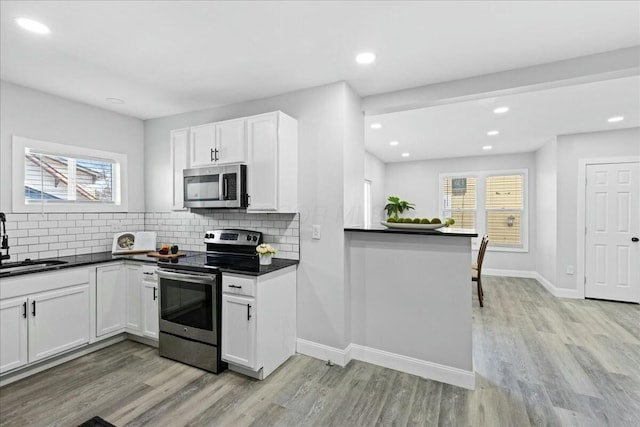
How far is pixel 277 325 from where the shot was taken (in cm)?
271

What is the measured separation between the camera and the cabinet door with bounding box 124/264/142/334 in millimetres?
3117

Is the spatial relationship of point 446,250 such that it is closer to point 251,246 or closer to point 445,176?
point 251,246

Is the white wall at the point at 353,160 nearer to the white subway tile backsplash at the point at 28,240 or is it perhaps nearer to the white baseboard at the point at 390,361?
the white baseboard at the point at 390,361

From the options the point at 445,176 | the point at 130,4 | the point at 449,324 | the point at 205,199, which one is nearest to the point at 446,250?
the point at 449,324

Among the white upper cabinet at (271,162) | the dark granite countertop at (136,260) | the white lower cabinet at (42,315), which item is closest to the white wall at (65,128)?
the dark granite countertop at (136,260)

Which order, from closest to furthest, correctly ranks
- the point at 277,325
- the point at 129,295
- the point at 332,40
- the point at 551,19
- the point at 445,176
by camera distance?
the point at 551,19, the point at 332,40, the point at 277,325, the point at 129,295, the point at 445,176

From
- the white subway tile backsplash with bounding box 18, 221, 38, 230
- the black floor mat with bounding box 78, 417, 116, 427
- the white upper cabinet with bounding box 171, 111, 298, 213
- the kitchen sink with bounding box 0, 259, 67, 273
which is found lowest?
the black floor mat with bounding box 78, 417, 116, 427

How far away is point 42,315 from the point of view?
8.36 feet

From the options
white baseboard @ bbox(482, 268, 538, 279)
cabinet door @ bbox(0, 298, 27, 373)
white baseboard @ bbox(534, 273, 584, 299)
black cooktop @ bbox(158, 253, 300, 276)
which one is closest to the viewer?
cabinet door @ bbox(0, 298, 27, 373)

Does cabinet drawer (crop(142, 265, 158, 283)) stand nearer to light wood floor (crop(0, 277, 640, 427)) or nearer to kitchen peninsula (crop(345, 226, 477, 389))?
light wood floor (crop(0, 277, 640, 427))

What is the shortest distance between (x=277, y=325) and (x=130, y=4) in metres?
2.47

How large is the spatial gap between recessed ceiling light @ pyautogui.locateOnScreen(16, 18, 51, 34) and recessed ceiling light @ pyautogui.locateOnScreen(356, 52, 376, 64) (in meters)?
2.09

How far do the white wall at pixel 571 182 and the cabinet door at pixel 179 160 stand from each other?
17.9 feet

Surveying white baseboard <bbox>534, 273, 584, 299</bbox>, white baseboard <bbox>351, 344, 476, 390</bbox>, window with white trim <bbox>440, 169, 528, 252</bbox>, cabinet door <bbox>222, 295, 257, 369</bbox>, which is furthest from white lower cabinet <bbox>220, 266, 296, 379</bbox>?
window with white trim <bbox>440, 169, 528, 252</bbox>
